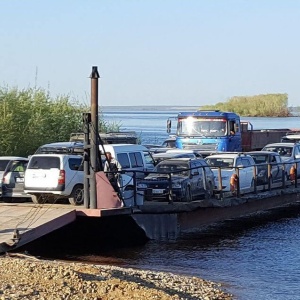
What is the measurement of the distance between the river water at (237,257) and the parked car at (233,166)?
4.80 feet

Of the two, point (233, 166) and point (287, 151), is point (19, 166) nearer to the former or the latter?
point (233, 166)

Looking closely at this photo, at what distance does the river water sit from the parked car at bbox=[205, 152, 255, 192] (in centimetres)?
146

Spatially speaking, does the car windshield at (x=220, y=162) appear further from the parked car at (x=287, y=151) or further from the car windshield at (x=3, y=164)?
the car windshield at (x=3, y=164)

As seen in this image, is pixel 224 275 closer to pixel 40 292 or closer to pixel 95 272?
pixel 95 272

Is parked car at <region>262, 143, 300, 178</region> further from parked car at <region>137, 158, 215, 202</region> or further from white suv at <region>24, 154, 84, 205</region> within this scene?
white suv at <region>24, 154, 84, 205</region>

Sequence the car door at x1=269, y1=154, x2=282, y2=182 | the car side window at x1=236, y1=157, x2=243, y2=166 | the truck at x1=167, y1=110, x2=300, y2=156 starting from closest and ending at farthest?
1. the car side window at x1=236, y1=157, x2=243, y2=166
2. the car door at x1=269, y1=154, x2=282, y2=182
3. the truck at x1=167, y1=110, x2=300, y2=156

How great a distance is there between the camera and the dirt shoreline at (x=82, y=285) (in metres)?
11.6

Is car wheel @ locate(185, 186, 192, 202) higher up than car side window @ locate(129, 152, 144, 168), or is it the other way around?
car side window @ locate(129, 152, 144, 168)

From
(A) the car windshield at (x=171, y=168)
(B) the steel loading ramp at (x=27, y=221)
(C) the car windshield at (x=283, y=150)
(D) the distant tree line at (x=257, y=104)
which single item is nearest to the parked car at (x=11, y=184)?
(B) the steel loading ramp at (x=27, y=221)

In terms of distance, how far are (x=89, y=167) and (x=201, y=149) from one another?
13872mm

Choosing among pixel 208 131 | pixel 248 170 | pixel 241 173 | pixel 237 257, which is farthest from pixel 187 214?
pixel 208 131

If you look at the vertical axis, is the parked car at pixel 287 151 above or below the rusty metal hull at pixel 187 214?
above

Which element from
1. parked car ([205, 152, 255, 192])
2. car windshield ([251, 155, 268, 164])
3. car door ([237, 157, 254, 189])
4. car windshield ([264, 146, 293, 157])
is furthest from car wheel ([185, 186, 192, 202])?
car windshield ([264, 146, 293, 157])

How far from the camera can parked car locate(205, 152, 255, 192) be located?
24188 mm
